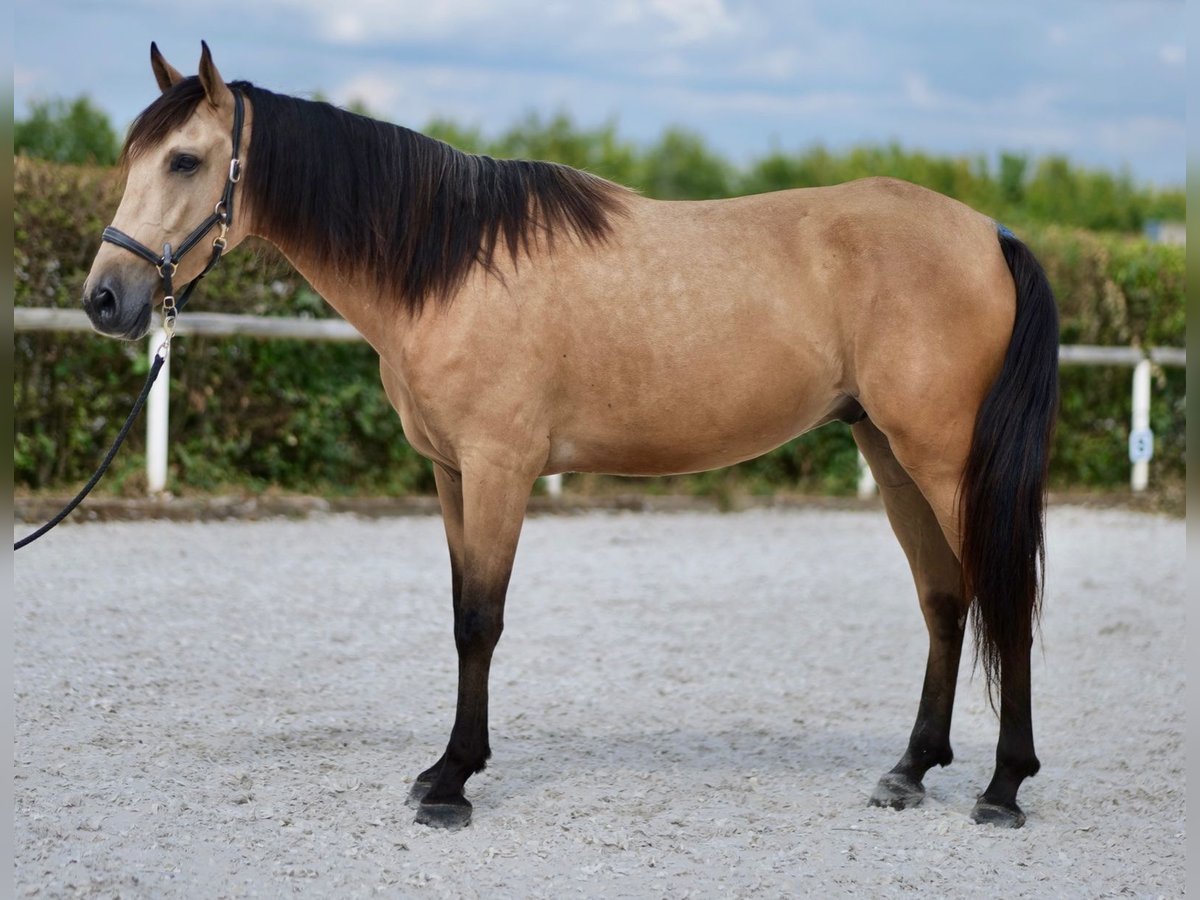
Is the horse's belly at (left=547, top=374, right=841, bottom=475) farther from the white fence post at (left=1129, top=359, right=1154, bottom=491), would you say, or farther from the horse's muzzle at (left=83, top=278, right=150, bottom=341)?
the white fence post at (left=1129, top=359, right=1154, bottom=491)

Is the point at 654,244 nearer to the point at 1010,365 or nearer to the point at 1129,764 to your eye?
the point at 1010,365

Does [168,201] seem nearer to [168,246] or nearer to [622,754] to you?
[168,246]

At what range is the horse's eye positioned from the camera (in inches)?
133

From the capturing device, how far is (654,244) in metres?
3.72

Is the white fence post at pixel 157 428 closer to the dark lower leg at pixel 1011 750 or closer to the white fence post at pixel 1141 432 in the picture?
the dark lower leg at pixel 1011 750

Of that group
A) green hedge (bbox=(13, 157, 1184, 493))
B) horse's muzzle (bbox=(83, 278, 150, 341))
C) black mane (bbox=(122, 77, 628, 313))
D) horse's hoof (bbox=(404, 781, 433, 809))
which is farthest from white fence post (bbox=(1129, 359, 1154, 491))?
horse's muzzle (bbox=(83, 278, 150, 341))

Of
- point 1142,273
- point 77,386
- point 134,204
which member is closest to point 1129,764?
point 134,204

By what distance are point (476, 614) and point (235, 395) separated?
223 inches

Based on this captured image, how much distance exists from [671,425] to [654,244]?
0.58m

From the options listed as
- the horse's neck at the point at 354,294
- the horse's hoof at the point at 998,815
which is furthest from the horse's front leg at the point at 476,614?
the horse's hoof at the point at 998,815

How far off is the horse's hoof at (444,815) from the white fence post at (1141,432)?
8722 mm

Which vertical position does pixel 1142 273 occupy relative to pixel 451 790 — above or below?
above

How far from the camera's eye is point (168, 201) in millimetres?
3373

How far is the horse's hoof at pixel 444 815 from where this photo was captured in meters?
3.46
